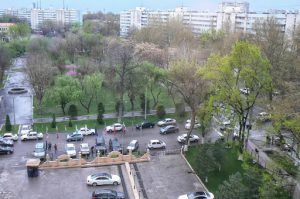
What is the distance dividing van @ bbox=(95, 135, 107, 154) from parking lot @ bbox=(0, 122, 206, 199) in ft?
6.91

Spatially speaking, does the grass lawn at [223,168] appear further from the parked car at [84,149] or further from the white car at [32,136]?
the white car at [32,136]

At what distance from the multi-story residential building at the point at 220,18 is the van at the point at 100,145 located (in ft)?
139

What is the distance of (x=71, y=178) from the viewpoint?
97.0 feet

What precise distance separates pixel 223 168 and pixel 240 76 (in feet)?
25.4

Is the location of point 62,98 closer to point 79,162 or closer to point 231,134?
point 79,162

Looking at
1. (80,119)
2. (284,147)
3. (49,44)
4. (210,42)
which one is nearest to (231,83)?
(284,147)

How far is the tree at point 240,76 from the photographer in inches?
Result: 1174

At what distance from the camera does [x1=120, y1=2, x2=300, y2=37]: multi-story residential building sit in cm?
8619

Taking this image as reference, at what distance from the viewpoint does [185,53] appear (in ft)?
187

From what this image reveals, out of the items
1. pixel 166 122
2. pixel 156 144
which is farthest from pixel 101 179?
pixel 166 122

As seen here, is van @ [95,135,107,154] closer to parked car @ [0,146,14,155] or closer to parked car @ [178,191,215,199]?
parked car @ [0,146,14,155]

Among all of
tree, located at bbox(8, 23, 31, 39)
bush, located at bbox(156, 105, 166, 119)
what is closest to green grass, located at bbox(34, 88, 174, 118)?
bush, located at bbox(156, 105, 166, 119)

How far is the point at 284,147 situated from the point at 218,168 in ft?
18.7

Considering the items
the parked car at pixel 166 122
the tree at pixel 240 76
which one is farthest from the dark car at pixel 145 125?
the tree at pixel 240 76
